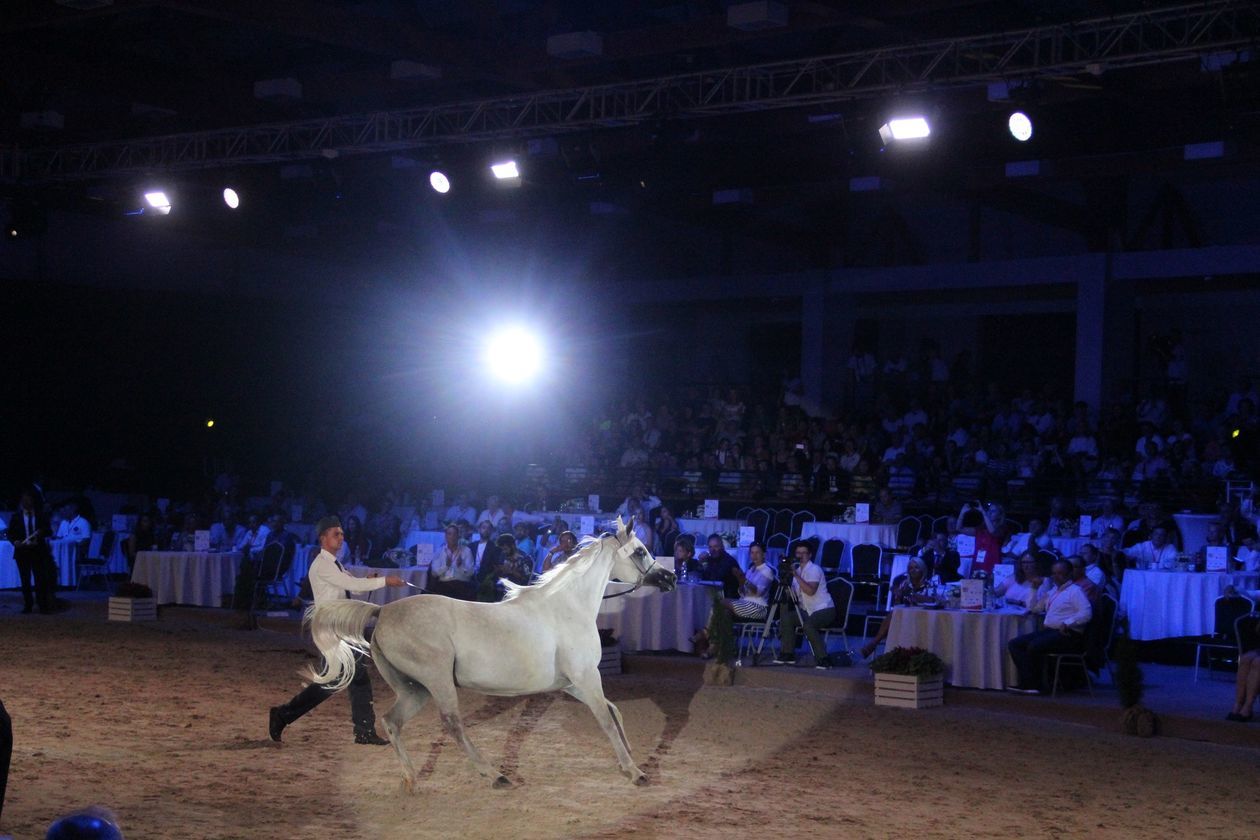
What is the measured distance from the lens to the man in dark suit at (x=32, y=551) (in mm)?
16969

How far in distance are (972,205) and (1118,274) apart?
137 inches

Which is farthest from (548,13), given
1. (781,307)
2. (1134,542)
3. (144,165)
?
(781,307)

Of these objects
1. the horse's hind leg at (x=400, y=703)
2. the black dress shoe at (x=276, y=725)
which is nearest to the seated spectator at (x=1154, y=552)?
the horse's hind leg at (x=400, y=703)

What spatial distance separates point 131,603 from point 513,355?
11.1 meters

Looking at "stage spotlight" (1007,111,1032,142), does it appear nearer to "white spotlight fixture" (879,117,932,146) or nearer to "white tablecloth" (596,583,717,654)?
"white spotlight fixture" (879,117,932,146)

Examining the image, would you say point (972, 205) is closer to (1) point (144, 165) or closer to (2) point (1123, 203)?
(2) point (1123, 203)

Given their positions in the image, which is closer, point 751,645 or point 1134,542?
point 751,645

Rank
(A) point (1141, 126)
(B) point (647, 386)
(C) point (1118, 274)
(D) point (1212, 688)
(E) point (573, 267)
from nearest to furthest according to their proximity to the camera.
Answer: (D) point (1212, 688) < (A) point (1141, 126) < (C) point (1118, 274) < (E) point (573, 267) < (B) point (647, 386)

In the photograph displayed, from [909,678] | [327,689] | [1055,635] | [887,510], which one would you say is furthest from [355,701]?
[887,510]

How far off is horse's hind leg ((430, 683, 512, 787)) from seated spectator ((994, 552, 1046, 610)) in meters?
6.00

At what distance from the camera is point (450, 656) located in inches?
309

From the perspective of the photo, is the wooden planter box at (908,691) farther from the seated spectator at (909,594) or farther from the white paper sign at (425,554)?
the white paper sign at (425,554)

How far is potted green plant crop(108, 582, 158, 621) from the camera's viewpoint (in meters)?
16.9

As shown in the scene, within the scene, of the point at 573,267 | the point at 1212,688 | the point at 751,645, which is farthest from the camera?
the point at 573,267
